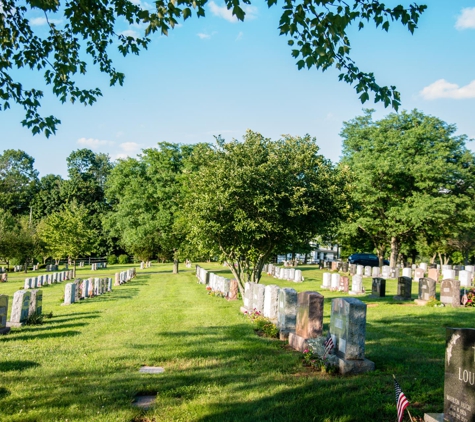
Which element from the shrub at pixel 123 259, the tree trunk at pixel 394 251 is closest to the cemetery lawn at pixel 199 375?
the tree trunk at pixel 394 251

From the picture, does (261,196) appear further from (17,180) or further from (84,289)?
(17,180)

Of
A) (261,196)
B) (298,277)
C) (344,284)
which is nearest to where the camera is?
(261,196)

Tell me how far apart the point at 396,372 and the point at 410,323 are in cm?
615

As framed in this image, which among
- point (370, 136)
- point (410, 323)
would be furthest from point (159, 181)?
point (410, 323)

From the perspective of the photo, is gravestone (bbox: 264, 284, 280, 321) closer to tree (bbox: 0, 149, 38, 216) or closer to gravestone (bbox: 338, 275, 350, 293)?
gravestone (bbox: 338, 275, 350, 293)

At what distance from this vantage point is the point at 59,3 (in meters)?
7.83

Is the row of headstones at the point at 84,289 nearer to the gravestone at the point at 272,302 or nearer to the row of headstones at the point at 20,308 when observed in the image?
the row of headstones at the point at 20,308

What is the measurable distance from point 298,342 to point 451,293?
1077 centimetres

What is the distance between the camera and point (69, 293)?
61.7 ft

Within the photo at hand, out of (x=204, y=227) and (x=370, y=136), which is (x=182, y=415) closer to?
(x=204, y=227)

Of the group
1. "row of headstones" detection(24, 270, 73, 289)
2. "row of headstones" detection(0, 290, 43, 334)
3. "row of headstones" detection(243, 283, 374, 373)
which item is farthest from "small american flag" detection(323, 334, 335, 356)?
"row of headstones" detection(24, 270, 73, 289)

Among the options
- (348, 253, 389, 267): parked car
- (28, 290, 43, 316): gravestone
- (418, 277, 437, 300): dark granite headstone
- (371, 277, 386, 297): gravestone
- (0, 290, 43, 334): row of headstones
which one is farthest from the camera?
(348, 253, 389, 267): parked car

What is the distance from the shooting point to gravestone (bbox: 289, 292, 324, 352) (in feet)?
30.4

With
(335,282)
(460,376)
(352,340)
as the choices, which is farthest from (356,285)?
(460,376)
